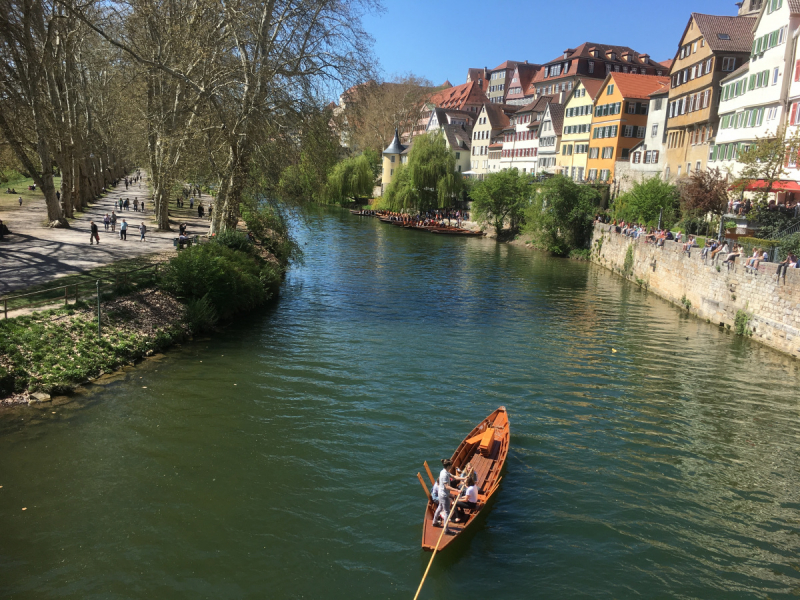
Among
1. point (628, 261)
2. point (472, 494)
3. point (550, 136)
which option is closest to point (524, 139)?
point (550, 136)

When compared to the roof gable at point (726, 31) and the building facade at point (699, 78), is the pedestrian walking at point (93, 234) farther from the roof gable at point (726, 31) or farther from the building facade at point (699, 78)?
the roof gable at point (726, 31)

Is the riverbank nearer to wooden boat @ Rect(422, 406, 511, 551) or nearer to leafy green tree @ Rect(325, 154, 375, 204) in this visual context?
wooden boat @ Rect(422, 406, 511, 551)

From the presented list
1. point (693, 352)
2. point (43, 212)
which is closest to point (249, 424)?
point (693, 352)

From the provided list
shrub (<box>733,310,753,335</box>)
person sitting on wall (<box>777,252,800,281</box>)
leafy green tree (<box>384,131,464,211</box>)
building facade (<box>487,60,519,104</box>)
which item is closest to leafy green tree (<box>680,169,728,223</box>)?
shrub (<box>733,310,753,335</box>)

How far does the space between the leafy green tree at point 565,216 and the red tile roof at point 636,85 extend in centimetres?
1193

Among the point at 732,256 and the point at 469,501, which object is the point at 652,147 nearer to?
the point at 732,256

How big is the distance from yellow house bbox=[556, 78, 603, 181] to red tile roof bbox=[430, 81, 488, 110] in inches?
2133

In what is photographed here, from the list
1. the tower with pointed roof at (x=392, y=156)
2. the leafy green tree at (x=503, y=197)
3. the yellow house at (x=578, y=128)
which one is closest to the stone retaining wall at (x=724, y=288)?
the leafy green tree at (x=503, y=197)

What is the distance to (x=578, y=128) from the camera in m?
66.7

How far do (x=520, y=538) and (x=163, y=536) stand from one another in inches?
251

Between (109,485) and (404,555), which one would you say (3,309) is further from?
(404,555)

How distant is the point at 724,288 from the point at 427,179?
49.9 meters

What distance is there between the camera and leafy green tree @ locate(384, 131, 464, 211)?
7375 centimetres

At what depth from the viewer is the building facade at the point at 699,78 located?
44500 mm
